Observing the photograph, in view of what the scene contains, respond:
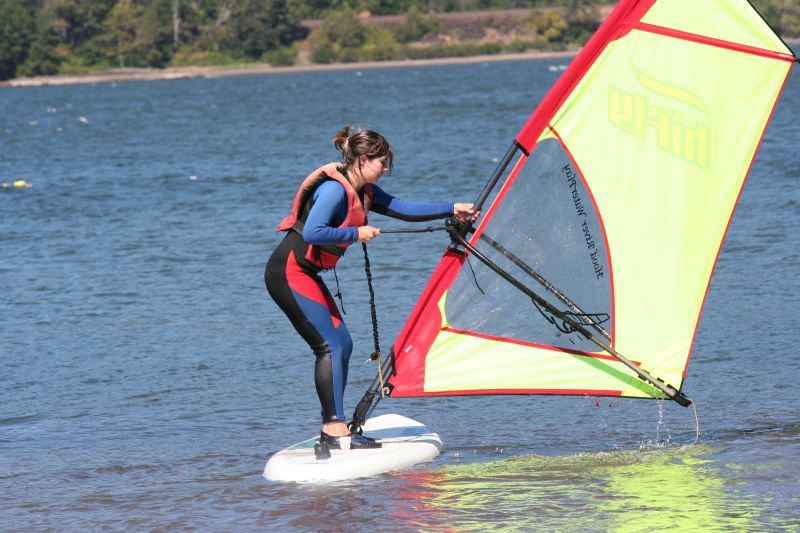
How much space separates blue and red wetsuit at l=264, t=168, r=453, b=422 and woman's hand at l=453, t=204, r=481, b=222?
1.3 inches

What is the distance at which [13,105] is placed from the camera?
77188 millimetres

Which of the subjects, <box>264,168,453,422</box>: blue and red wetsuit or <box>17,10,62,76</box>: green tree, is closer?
<box>264,168,453,422</box>: blue and red wetsuit

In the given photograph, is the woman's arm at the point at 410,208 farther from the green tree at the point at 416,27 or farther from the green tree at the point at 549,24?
the green tree at the point at 416,27

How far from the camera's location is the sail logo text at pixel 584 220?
6.48 metres

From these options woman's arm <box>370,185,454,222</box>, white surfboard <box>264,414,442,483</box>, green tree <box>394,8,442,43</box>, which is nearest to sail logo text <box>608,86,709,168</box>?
woman's arm <box>370,185,454,222</box>

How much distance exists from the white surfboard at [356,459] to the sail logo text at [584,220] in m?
1.29

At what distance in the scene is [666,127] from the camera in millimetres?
6422

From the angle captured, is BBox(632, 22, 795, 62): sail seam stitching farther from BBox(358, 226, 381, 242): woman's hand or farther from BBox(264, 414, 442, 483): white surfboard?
BBox(264, 414, 442, 483): white surfboard

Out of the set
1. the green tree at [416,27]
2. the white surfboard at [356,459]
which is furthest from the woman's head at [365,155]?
the green tree at [416,27]

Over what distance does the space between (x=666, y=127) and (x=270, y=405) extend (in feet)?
10.8

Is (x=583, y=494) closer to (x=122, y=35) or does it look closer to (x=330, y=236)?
(x=330, y=236)

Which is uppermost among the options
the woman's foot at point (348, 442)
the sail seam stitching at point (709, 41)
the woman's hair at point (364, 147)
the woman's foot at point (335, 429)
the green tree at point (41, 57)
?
the sail seam stitching at point (709, 41)

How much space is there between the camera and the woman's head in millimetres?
6117

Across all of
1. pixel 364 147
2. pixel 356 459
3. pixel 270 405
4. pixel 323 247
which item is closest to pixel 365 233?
pixel 323 247
